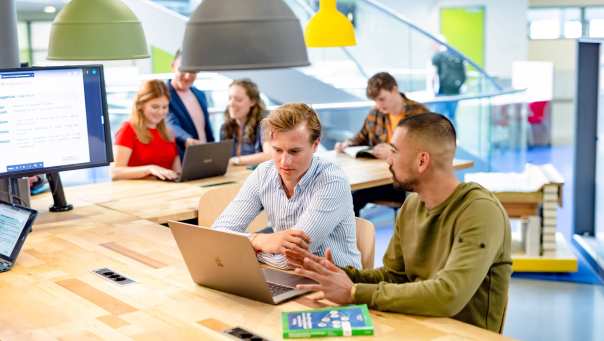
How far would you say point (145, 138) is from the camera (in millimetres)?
4680

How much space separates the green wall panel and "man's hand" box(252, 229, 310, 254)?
13.2 metres

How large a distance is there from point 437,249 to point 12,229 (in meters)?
1.54

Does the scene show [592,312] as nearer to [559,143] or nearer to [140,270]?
[140,270]

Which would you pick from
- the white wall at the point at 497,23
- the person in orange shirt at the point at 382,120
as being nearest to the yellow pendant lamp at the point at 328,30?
the person in orange shirt at the point at 382,120

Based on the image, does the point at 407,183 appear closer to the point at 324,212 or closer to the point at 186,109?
the point at 324,212

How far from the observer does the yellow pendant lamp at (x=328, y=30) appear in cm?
541

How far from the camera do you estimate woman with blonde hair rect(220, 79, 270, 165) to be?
16.9 ft

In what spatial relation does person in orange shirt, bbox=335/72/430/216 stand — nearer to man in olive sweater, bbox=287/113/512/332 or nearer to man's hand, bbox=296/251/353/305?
man in olive sweater, bbox=287/113/512/332

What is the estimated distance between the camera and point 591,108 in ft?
19.9

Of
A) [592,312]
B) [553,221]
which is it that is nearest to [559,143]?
[553,221]

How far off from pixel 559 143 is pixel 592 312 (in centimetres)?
759

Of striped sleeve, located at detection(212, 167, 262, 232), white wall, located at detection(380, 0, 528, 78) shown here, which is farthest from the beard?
white wall, located at detection(380, 0, 528, 78)

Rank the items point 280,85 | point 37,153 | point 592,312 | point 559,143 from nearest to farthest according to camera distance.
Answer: point 37,153, point 592,312, point 280,85, point 559,143

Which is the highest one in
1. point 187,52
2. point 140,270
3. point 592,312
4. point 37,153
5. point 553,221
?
point 187,52
